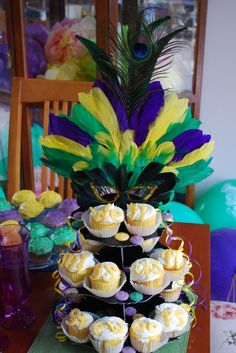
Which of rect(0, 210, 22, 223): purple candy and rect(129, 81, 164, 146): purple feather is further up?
rect(129, 81, 164, 146): purple feather

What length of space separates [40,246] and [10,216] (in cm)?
10

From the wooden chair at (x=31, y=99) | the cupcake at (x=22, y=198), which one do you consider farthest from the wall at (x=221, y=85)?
the cupcake at (x=22, y=198)

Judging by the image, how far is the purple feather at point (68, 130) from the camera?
597 mm

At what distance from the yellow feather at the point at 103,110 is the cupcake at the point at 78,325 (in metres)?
0.24

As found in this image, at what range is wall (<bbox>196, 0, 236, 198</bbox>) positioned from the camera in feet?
5.53

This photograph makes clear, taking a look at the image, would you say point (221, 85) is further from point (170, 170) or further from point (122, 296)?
point (122, 296)

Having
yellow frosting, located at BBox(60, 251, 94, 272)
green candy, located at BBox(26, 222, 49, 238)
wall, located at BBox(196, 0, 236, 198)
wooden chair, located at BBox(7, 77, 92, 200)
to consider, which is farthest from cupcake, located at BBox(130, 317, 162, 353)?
wall, located at BBox(196, 0, 236, 198)

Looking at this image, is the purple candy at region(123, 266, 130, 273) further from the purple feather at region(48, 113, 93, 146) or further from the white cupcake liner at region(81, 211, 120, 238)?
the purple feather at region(48, 113, 93, 146)

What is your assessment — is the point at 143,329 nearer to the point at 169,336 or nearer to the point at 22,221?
the point at 169,336

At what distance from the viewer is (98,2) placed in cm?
158

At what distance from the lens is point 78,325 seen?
0.54 metres

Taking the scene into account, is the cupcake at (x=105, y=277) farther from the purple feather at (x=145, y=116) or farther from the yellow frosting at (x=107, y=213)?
the purple feather at (x=145, y=116)

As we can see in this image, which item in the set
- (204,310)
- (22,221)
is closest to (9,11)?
(22,221)

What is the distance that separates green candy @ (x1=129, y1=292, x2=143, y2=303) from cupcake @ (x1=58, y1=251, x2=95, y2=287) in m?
0.07
